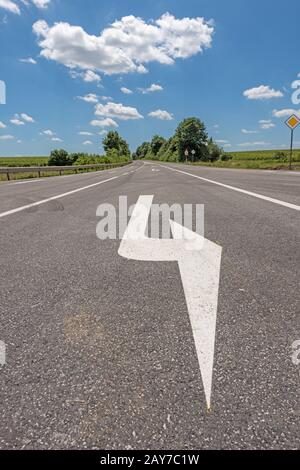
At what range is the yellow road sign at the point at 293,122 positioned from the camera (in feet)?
68.6

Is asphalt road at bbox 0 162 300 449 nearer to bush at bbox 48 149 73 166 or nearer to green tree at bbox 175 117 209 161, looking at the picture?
bush at bbox 48 149 73 166

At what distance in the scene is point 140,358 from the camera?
1.26 meters

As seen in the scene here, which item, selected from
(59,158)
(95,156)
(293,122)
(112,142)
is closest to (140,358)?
(293,122)

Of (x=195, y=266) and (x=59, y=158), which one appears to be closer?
(x=195, y=266)

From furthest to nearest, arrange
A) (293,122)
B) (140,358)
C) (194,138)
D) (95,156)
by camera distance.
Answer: (194,138)
(95,156)
(293,122)
(140,358)

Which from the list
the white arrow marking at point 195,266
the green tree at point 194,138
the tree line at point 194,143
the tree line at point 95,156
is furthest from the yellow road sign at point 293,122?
the green tree at point 194,138

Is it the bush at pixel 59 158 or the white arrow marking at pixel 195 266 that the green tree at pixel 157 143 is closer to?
the bush at pixel 59 158

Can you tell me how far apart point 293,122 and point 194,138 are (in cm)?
5970

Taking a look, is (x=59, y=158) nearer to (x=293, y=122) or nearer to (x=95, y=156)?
(x=95, y=156)

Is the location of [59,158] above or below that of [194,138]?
below

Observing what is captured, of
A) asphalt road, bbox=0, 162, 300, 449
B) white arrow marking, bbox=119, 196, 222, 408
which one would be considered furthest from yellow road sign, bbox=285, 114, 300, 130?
asphalt road, bbox=0, 162, 300, 449

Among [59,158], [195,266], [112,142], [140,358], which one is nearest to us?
[140,358]
